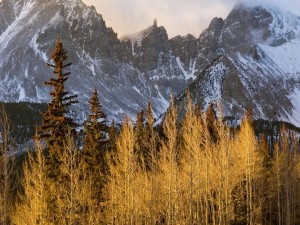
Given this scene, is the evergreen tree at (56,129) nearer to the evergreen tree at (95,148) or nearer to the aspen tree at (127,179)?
the aspen tree at (127,179)

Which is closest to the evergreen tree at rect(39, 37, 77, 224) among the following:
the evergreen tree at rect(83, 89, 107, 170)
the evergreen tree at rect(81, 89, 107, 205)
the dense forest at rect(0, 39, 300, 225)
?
the dense forest at rect(0, 39, 300, 225)

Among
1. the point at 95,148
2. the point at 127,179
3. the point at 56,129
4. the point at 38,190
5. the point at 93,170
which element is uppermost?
the point at 95,148

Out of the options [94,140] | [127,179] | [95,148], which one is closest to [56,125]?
[127,179]

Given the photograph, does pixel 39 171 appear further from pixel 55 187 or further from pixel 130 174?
pixel 130 174

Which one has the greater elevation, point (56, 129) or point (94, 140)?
point (94, 140)

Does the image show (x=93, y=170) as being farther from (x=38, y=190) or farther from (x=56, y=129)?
(x=38, y=190)

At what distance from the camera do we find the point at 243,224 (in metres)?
48.0

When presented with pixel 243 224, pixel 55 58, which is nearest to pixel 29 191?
pixel 55 58

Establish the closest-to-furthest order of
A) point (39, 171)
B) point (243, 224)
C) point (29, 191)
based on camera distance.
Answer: point (39, 171), point (29, 191), point (243, 224)

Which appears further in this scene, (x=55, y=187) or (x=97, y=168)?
(x=97, y=168)

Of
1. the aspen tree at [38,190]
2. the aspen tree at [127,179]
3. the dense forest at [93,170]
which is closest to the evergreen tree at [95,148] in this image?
the dense forest at [93,170]

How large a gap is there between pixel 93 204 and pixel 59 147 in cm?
1126

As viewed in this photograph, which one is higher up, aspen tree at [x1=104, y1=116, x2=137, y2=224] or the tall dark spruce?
the tall dark spruce

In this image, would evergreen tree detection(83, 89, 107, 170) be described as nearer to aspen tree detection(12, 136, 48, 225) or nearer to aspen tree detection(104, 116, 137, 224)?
aspen tree detection(104, 116, 137, 224)
